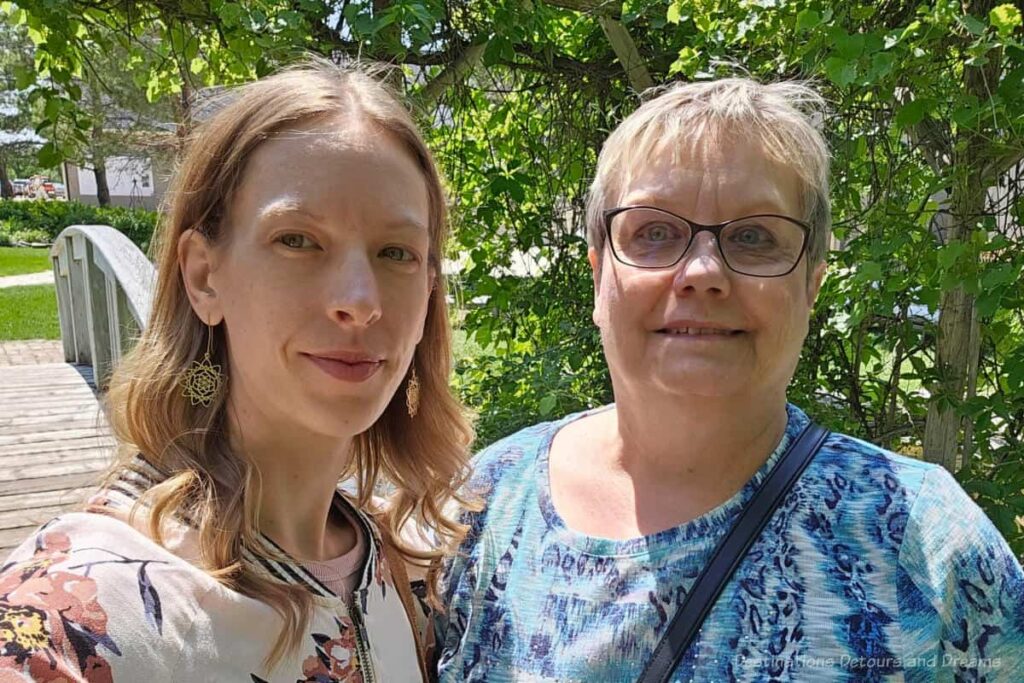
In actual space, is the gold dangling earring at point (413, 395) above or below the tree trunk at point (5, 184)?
above

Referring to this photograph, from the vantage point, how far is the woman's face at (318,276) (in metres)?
1.31

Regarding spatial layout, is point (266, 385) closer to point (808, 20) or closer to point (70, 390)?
point (808, 20)

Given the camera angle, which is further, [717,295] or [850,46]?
[850,46]

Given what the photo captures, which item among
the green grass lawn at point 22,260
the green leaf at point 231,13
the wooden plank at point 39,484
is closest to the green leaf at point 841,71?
the green leaf at point 231,13

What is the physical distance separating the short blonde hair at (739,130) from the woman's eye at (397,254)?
1.43 feet

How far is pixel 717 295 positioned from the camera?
5.03 feet

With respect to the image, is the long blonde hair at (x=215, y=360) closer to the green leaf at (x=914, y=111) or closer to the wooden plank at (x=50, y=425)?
the green leaf at (x=914, y=111)

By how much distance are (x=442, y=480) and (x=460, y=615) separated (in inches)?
10.7

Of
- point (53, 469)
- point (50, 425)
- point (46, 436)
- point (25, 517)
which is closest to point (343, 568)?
point (25, 517)

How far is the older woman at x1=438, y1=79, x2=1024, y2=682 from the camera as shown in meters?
1.36

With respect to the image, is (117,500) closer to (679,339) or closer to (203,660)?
(203,660)

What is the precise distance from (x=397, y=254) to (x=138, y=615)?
0.65m

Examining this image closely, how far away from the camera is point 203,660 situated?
1172 mm

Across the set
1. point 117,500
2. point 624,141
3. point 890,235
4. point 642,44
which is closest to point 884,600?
point 624,141
